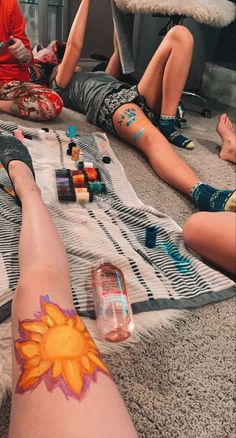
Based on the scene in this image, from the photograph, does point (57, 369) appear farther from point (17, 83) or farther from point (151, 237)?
point (17, 83)

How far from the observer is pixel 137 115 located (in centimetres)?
152

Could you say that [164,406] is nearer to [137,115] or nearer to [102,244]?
[102,244]

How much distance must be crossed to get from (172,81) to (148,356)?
1.24 meters

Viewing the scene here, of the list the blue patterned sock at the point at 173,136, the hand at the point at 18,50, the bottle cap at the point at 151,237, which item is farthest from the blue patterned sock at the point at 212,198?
the hand at the point at 18,50

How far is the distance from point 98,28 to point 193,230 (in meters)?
2.37

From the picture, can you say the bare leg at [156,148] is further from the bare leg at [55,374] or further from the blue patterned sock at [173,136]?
the bare leg at [55,374]

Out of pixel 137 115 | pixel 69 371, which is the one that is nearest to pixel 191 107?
pixel 137 115

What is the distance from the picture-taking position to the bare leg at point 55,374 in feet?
1.37

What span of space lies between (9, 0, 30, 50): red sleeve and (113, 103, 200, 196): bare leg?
0.68 m

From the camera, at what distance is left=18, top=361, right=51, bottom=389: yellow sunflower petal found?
46 centimetres

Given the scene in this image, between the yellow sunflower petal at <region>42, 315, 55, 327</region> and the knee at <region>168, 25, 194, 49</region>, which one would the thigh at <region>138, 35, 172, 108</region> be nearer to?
the knee at <region>168, 25, 194, 49</region>

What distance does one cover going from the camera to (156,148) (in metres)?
1.41

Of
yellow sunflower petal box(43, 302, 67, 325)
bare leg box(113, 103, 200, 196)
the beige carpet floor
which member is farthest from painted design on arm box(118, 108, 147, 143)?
yellow sunflower petal box(43, 302, 67, 325)

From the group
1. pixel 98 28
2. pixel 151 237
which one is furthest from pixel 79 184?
pixel 98 28
